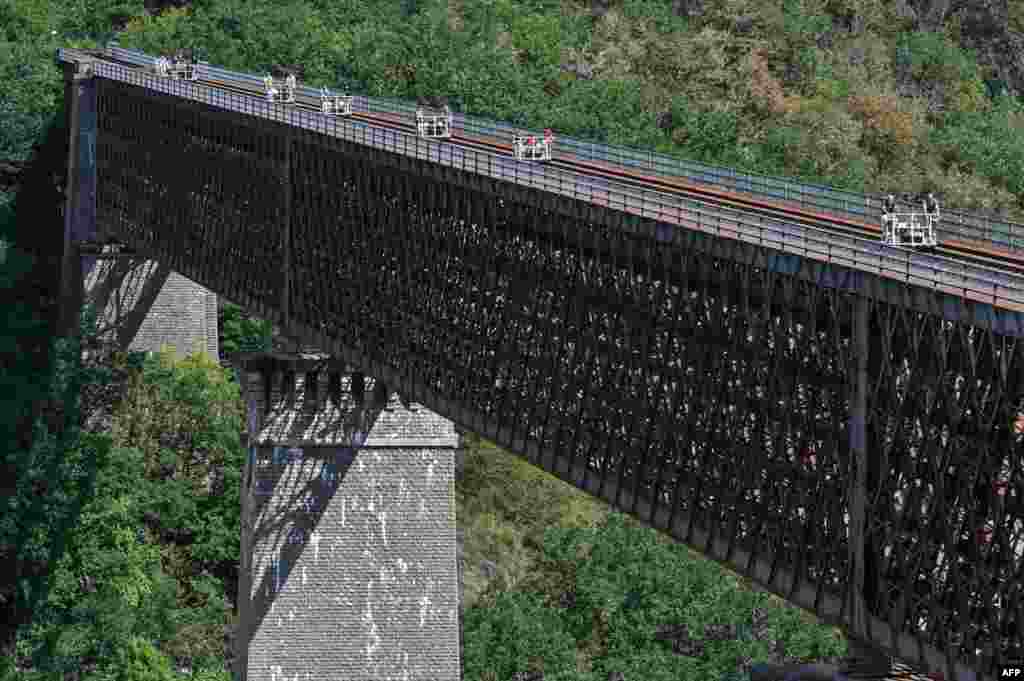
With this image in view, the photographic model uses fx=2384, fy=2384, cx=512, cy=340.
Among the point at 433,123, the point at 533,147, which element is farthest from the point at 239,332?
the point at 533,147

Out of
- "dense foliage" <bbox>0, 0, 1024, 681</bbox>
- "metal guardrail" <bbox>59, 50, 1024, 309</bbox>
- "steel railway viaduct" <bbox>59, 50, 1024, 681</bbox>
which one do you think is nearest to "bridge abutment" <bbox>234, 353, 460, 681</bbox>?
"steel railway viaduct" <bbox>59, 50, 1024, 681</bbox>

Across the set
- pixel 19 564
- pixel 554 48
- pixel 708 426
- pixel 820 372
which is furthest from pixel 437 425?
pixel 554 48

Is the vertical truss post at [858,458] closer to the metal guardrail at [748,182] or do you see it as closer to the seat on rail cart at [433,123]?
the metal guardrail at [748,182]

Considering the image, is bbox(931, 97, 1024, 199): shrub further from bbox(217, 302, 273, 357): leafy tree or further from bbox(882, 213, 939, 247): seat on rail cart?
bbox(882, 213, 939, 247): seat on rail cart

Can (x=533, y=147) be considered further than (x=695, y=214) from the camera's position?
Yes

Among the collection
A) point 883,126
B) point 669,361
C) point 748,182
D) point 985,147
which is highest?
point 748,182

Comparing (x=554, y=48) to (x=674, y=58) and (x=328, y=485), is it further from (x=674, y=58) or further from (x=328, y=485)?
(x=328, y=485)

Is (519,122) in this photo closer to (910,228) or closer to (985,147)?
(985,147)
